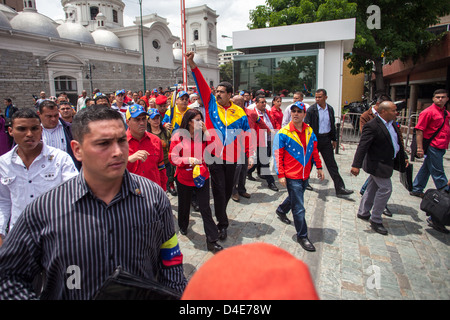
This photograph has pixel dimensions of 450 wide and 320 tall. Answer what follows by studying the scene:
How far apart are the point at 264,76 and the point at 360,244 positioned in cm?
1025

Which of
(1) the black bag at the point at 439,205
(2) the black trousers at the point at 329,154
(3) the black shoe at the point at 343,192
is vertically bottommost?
(3) the black shoe at the point at 343,192

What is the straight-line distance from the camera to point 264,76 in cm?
1323

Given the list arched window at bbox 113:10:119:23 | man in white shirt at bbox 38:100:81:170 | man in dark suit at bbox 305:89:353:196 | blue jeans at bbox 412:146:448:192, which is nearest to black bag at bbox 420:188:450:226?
blue jeans at bbox 412:146:448:192

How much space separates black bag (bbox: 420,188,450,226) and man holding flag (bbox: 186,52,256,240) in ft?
9.72

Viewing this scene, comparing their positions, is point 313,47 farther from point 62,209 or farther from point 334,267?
point 62,209

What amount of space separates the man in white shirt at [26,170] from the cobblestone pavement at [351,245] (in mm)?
1916

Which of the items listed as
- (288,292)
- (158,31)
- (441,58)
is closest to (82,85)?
(158,31)

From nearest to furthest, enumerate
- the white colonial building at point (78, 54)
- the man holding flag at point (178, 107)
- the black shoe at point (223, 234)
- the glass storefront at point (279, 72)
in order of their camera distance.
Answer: the black shoe at point (223, 234), the man holding flag at point (178, 107), the glass storefront at point (279, 72), the white colonial building at point (78, 54)

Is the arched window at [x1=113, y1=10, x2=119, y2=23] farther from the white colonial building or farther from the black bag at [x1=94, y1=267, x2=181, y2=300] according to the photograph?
the black bag at [x1=94, y1=267, x2=181, y2=300]

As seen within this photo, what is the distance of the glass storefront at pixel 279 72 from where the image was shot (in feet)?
41.6

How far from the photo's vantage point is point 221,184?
4.36m

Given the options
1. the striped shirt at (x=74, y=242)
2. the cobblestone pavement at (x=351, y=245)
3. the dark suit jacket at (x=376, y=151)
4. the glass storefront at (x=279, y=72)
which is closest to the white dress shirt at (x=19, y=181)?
the striped shirt at (x=74, y=242)

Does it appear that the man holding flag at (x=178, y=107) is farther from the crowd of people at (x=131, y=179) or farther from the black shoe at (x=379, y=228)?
the black shoe at (x=379, y=228)

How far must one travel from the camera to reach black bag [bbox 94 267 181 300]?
1283mm
